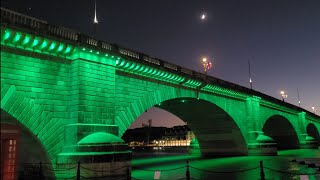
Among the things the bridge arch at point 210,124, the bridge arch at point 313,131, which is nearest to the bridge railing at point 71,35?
the bridge arch at point 210,124

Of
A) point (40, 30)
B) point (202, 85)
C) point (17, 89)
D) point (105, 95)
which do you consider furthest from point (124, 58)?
point (202, 85)

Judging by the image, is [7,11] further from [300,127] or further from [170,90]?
[300,127]

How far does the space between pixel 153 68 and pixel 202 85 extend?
9206 millimetres

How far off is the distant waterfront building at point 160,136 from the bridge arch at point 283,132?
2027 inches

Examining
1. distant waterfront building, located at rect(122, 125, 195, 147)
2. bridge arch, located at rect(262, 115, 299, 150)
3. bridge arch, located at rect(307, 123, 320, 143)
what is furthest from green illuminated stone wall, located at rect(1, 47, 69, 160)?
distant waterfront building, located at rect(122, 125, 195, 147)

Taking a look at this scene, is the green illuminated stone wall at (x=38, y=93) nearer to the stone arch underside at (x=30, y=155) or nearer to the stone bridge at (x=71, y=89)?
the stone bridge at (x=71, y=89)

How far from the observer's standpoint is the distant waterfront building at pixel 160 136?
130m

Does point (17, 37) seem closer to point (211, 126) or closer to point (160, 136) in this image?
point (211, 126)

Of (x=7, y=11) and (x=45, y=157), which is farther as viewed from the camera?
(x=45, y=157)

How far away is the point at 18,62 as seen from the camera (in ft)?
53.7

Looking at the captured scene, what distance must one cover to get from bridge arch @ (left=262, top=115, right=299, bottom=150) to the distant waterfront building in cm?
5148

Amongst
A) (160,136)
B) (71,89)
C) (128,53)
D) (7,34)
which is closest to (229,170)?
(128,53)

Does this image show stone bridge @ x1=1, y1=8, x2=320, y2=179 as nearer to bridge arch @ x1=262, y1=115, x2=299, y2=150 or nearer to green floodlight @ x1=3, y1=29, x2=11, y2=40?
green floodlight @ x1=3, y1=29, x2=11, y2=40

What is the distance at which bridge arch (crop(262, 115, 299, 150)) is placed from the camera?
63969 millimetres
